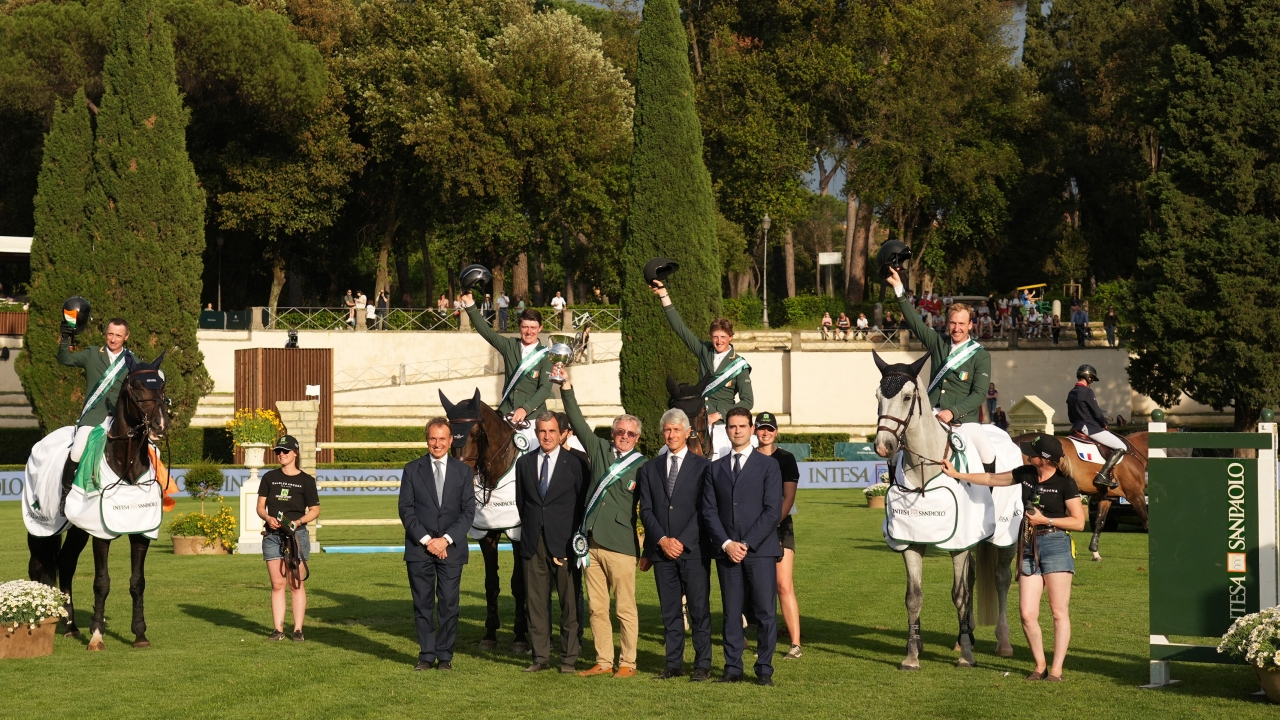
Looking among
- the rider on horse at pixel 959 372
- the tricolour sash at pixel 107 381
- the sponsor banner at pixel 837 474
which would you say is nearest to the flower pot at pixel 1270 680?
the rider on horse at pixel 959 372

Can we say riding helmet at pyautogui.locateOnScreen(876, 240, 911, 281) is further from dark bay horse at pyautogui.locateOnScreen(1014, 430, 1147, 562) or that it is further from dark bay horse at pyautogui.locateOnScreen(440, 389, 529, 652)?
dark bay horse at pyautogui.locateOnScreen(1014, 430, 1147, 562)

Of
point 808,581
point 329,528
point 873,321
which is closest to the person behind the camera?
point 808,581

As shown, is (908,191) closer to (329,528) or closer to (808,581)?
(329,528)

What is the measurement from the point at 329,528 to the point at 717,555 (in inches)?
592

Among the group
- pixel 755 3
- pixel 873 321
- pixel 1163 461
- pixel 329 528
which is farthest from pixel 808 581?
pixel 755 3

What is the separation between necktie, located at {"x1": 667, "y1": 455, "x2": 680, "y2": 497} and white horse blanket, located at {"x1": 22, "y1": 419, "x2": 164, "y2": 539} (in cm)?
452

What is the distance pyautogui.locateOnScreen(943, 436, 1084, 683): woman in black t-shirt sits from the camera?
983 cm

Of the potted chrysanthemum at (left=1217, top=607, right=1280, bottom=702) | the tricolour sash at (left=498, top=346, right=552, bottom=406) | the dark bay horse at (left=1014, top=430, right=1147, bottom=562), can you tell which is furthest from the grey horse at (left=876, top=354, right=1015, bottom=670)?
the dark bay horse at (left=1014, top=430, right=1147, bottom=562)

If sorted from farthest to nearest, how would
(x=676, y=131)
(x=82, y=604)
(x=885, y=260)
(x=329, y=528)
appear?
(x=676, y=131), (x=329, y=528), (x=82, y=604), (x=885, y=260)

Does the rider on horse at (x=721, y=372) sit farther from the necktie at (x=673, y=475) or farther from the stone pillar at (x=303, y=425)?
the stone pillar at (x=303, y=425)

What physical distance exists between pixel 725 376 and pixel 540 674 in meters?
3.09

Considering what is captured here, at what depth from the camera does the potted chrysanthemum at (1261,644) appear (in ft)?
29.0

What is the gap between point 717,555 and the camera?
9844mm

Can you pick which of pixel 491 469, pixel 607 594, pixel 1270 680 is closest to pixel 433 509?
pixel 491 469
